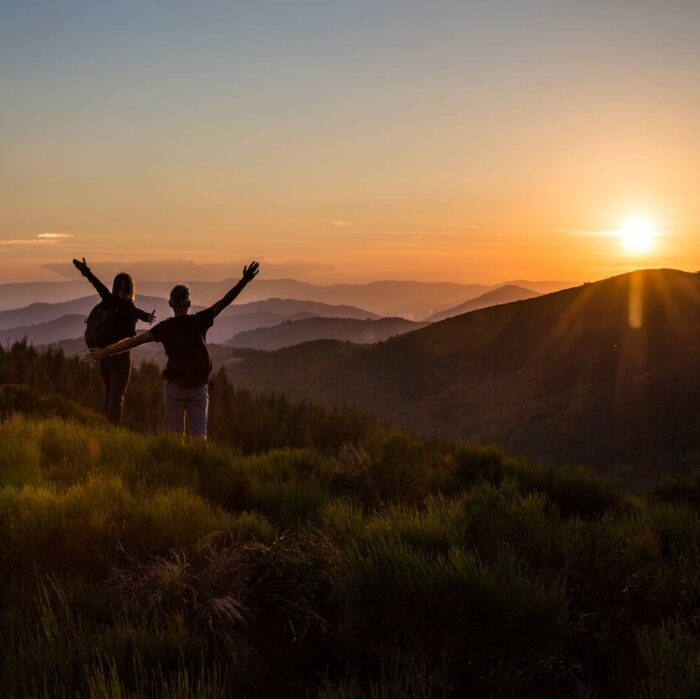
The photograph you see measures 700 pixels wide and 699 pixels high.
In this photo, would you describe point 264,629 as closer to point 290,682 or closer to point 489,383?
point 290,682

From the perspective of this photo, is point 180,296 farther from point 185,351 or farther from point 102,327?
point 102,327

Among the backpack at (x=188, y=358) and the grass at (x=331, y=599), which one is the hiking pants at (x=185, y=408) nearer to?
the backpack at (x=188, y=358)

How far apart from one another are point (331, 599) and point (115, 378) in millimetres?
6819

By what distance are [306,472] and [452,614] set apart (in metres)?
4.71

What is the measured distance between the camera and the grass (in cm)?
319

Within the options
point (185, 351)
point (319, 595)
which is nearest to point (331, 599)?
point (319, 595)

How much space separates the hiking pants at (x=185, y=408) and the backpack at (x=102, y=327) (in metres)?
1.38

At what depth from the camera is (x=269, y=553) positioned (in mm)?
4617

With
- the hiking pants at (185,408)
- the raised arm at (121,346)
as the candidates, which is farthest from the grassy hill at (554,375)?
the raised arm at (121,346)

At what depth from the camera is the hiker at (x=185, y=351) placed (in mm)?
8344

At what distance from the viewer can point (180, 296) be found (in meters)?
8.32

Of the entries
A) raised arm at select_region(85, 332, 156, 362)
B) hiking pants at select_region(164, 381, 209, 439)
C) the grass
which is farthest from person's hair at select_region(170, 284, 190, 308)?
the grass

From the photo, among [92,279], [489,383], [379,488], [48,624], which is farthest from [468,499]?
[489,383]

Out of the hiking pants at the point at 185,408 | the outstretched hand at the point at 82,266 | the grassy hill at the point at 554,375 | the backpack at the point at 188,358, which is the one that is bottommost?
the grassy hill at the point at 554,375
